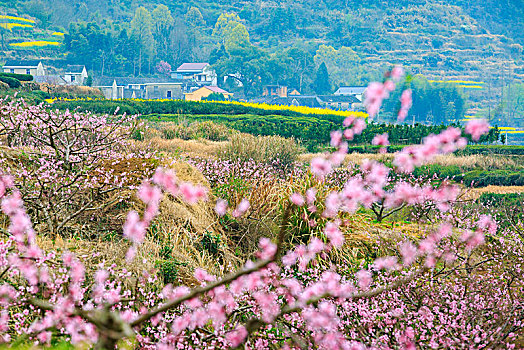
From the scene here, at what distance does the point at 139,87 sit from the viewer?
81375mm

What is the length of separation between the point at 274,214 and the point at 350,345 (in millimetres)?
3644

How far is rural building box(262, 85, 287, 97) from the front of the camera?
88.4m

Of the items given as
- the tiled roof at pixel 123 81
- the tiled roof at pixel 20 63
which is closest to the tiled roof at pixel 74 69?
the tiled roof at pixel 123 81

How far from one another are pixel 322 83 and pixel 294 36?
47689 mm

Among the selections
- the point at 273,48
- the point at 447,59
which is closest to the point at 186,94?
the point at 273,48

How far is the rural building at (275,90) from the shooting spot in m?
88.4

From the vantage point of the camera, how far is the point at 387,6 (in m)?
155

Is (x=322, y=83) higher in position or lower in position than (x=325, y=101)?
higher

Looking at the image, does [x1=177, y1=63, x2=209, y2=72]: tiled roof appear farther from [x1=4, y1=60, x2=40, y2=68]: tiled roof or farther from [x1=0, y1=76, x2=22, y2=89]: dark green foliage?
[x1=0, y1=76, x2=22, y2=89]: dark green foliage

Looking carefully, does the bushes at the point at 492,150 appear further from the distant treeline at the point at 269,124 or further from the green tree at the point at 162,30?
the green tree at the point at 162,30

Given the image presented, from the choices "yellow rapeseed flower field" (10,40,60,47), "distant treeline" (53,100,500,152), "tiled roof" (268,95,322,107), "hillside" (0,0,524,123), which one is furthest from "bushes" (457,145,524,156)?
"yellow rapeseed flower field" (10,40,60,47)

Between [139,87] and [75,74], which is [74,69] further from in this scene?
[139,87]

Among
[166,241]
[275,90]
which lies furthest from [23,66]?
[166,241]

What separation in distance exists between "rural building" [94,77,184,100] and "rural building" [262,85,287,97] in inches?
559
